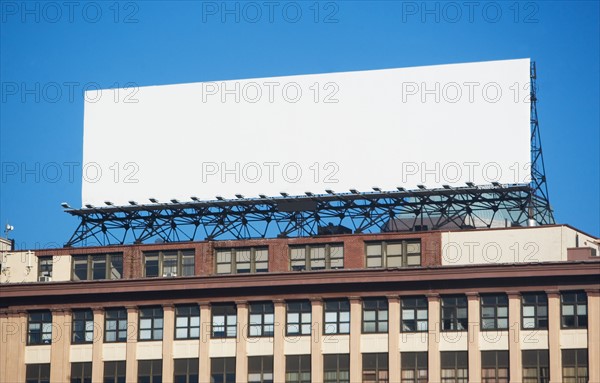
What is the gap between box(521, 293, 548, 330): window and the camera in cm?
10712

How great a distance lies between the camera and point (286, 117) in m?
120

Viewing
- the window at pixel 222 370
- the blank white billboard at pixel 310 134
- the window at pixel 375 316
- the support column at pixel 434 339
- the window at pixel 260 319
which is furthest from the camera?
the blank white billboard at pixel 310 134

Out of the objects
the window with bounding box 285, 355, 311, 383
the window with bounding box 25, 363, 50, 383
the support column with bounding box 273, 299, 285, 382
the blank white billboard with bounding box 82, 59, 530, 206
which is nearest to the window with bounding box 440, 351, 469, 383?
the window with bounding box 285, 355, 311, 383


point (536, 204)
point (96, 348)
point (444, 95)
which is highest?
point (444, 95)

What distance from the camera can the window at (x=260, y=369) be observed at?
112 m

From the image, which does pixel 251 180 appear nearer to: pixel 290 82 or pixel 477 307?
pixel 290 82

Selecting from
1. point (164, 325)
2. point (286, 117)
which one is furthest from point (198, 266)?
point (286, 117)

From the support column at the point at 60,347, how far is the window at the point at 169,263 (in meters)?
6.12

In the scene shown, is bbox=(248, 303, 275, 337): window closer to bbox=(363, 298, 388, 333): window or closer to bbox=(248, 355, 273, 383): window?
bbox=(248, 355, 273, 383): window

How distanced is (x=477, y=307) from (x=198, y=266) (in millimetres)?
18846

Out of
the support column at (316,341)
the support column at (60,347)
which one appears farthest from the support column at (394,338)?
the support column at (60,347)

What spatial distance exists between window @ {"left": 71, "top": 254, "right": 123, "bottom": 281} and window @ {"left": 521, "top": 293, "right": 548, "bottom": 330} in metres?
27.0

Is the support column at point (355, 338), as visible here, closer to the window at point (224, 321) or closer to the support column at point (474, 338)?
the support column at point (474, 338)

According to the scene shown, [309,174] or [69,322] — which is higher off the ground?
[309,174]
